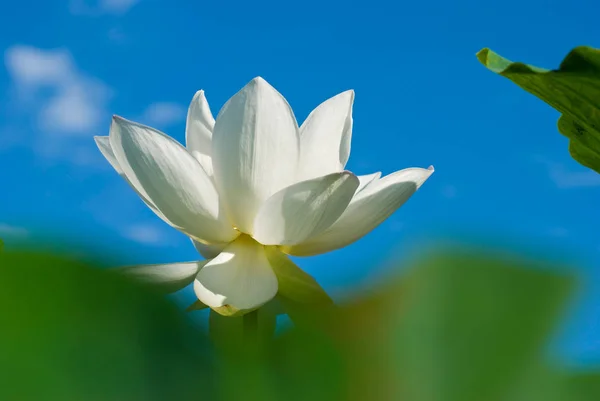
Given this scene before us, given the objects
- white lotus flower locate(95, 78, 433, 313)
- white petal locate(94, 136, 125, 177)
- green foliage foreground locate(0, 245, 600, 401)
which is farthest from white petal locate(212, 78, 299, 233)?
green foliage foreground locate(0, 245, 600, 401)

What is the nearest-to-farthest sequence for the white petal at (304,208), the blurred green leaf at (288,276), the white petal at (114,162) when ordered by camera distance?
the blurred green leaf at (288,276) → the white petal at (304,208) → the white petal at (114,162)

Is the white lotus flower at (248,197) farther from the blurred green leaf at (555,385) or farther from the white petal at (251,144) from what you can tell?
the blurred green leaf at (555,385)

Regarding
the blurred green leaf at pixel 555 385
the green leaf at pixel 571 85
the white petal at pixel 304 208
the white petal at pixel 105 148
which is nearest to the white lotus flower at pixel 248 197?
the white petal at pixel 304 208

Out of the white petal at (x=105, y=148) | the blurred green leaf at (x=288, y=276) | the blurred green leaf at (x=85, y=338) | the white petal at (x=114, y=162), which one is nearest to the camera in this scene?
the blurred green leaf at (x=85, y=338)

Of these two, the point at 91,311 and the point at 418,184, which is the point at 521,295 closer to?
the point at 91,311

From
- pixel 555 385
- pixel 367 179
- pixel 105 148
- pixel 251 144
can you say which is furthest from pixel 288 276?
pixel 555 385

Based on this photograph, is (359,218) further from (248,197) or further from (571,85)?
(571,85)

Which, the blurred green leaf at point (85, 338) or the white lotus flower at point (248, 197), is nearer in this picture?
the blurred green leaf at point (85, 338)
